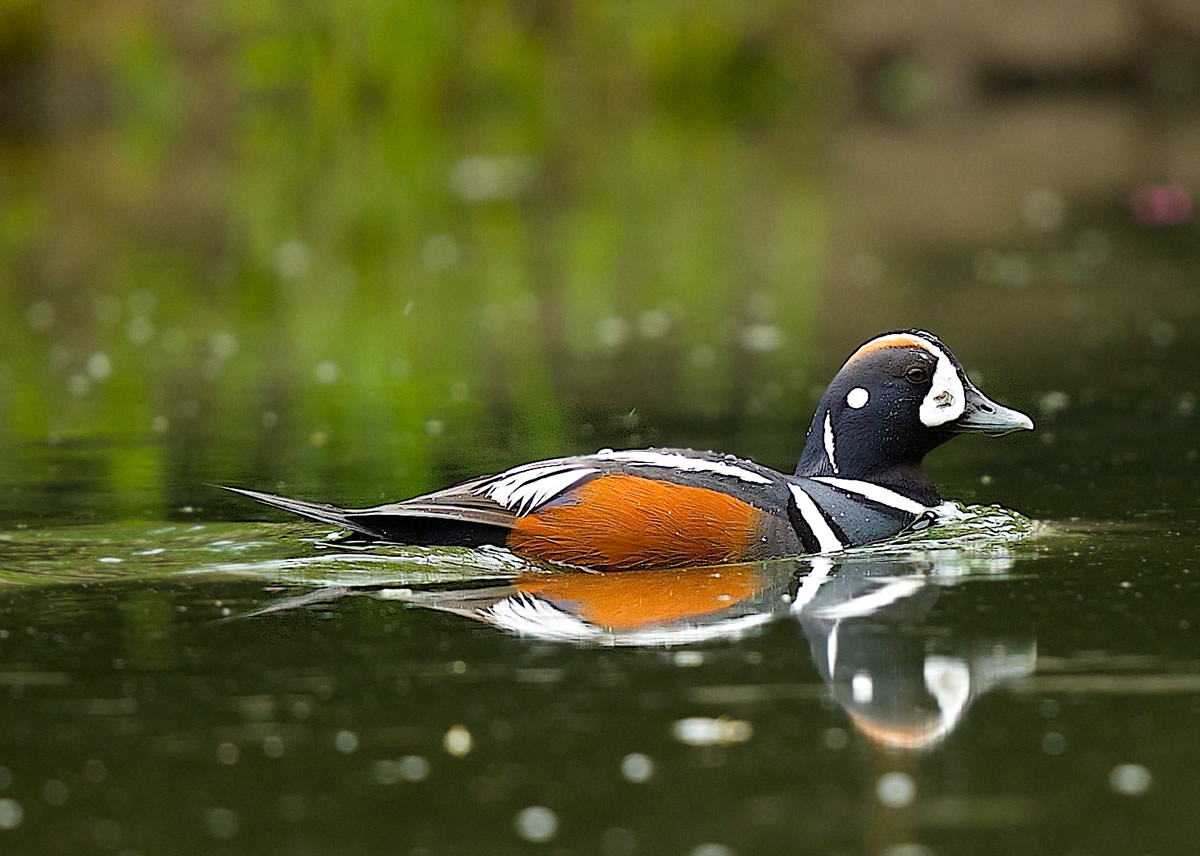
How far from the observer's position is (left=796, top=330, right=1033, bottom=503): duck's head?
26.2 feet

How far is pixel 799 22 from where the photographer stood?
4038cm

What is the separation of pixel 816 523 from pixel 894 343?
858 mm

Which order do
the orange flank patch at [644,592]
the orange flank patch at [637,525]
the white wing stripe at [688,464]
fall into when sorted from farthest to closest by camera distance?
the white wing stripe at [688,464] < the orange flank patch at [637,525] < the orange flank patch at [644,592]

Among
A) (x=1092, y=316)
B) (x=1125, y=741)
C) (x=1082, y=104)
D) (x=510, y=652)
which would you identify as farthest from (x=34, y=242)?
(x=1082, y=104)

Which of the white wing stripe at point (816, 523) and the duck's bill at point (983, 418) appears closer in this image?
the white wing stripe at point (816, 523)

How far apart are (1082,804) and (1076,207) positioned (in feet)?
57.5

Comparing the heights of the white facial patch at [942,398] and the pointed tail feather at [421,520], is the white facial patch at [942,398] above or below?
above

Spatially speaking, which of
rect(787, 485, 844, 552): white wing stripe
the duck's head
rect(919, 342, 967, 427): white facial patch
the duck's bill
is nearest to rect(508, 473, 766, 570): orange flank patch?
rect(787, 485, 844, 552): white wing stripe

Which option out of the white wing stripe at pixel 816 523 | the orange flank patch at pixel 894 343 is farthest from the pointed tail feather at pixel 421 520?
the orange flank patch at pixel 894 343

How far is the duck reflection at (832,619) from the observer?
19.0ft

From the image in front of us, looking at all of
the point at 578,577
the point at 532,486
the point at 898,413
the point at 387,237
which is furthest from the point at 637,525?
the point at 387,237

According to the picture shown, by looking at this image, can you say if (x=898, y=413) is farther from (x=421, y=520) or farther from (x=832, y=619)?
(x=421, y=520)

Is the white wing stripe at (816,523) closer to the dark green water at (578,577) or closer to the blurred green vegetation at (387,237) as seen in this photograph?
the dark green water at (578,577)

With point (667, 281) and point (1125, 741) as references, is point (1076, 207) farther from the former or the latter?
point (1125, 741)
